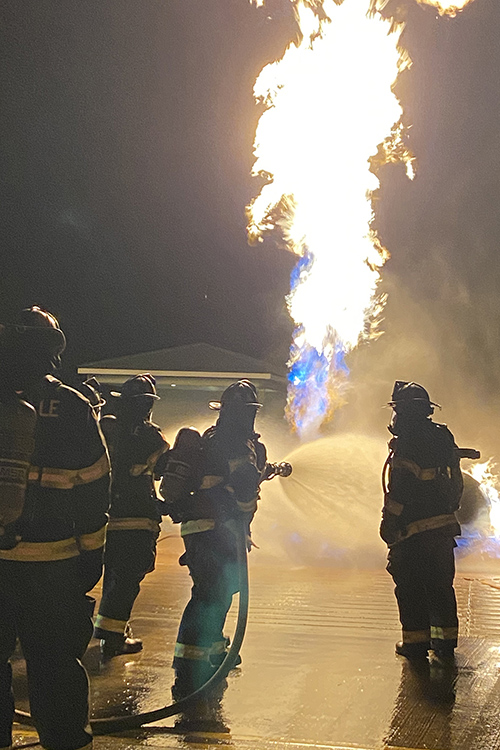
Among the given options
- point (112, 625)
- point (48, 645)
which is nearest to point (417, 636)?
point (112, 625)

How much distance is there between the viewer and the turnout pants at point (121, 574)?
19.9ft

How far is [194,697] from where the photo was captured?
4.79 meters

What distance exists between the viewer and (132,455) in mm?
6348

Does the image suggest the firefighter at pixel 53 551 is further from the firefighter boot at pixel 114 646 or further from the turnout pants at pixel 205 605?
the firefighter boot at pixel 114 646

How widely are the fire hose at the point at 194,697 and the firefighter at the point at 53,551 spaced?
0.41m

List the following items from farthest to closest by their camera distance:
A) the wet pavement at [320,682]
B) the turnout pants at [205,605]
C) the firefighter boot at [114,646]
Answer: the firefighter boot at [114,646] → the turnout pants at [205,605] → the wet pavement at [320,682]

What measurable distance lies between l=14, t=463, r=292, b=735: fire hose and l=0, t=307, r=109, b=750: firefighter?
0.41 m

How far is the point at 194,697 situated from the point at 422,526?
7.14ft

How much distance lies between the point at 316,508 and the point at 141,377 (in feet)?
18.8

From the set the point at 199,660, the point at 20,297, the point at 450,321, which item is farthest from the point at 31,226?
the point at 199,660

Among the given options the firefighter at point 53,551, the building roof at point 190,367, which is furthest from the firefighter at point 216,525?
the building roof at point 190,367

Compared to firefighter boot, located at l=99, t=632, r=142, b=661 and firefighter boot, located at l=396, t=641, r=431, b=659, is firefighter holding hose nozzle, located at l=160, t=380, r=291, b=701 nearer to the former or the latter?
firefighter boot, located at l=99, t=632, r=142, b=661

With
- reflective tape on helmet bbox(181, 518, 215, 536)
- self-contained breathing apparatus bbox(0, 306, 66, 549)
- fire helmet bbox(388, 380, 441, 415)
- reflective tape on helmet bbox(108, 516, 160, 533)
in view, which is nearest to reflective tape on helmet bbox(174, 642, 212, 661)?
reflective tape on helmet bbox(181, 518, 215, 536)

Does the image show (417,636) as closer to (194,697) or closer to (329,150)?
(194,697)
